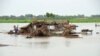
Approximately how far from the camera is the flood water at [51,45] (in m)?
3.04

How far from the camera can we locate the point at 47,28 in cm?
310

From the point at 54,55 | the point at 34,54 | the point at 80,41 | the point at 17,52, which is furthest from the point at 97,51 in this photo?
the point at 17,52

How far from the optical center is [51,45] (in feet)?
10.1

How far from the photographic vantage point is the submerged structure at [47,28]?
3.09 meters

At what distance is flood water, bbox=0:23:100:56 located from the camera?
9.98ft

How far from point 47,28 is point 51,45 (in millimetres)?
194

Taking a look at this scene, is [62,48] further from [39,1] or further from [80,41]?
[39,1]

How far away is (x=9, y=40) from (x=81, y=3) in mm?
902

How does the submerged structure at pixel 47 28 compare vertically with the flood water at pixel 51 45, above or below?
above

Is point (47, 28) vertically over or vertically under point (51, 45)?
over

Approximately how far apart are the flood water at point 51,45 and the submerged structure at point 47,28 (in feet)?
0.18

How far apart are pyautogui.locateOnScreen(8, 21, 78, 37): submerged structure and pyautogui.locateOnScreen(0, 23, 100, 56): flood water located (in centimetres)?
6

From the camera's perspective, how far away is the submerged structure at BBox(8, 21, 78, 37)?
3.09m

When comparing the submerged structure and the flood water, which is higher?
the submerged structure
